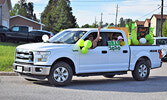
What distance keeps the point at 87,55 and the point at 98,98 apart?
2300 millimetres

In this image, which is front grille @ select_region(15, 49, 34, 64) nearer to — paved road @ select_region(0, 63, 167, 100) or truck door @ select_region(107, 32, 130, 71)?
paved road @ select_region(0, 63, 167, 100)

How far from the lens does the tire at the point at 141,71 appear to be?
1140cm

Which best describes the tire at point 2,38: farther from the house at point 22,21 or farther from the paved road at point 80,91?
the house at point 22,21

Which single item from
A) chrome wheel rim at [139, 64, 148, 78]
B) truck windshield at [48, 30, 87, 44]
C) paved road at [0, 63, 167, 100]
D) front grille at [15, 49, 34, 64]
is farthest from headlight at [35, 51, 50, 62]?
chrome wheel rim at [139, 64, 148, 78]

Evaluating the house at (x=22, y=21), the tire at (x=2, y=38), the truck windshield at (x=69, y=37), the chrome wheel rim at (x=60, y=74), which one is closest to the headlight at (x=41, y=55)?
the chrome wheel rim at (x=60, y=74)

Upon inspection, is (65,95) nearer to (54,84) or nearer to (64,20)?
(54,84)

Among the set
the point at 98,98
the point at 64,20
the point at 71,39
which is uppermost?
the point at 64,20

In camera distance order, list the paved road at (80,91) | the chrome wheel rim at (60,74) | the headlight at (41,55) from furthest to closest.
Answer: the chrome wheel rim at (60,74)
the headlight at (41,55)
the paved road at (80,91)

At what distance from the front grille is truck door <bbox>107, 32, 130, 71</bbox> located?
9.23 feet

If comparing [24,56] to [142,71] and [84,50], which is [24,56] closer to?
[84,50]

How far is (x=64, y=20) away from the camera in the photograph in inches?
2537

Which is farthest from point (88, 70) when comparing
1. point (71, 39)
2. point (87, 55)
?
point (71, 39)

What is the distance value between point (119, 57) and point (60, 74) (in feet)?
8.01

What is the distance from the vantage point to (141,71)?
37.9 feet
